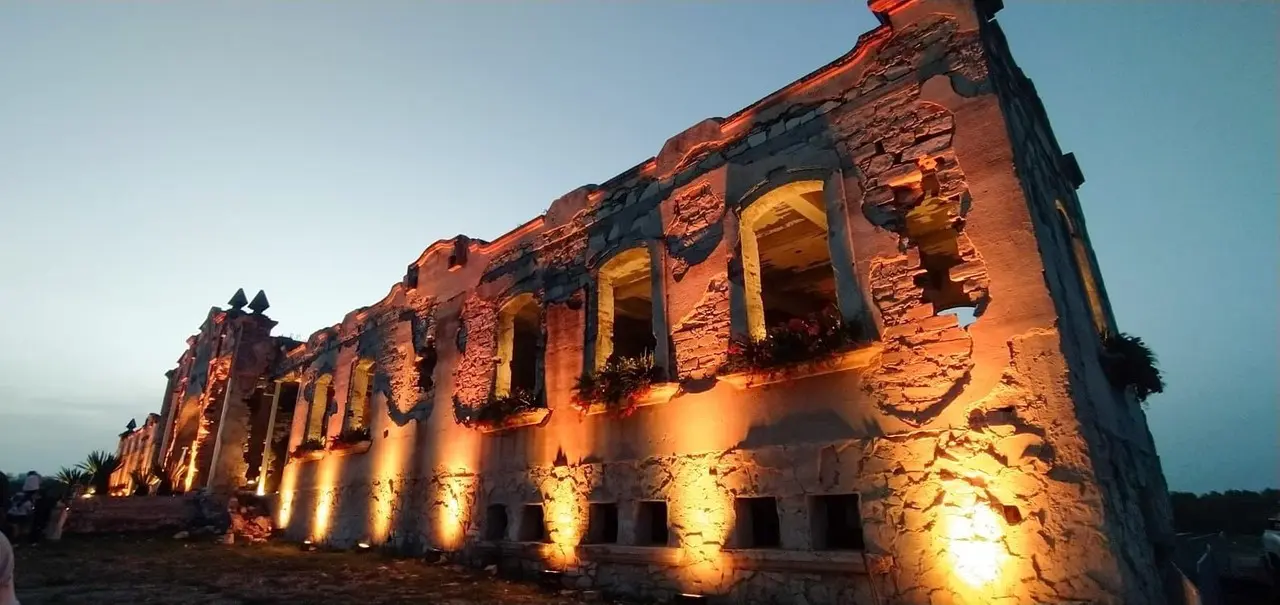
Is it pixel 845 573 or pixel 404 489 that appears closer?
pixel 845 573

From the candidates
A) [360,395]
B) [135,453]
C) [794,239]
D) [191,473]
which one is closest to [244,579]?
[360,395]

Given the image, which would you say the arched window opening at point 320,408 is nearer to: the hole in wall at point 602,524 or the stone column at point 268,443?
the stone column at point 268,443

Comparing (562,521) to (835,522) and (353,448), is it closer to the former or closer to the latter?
(835,522)

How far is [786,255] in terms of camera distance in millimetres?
11320

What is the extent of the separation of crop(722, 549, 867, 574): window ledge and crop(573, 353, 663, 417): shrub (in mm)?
2464

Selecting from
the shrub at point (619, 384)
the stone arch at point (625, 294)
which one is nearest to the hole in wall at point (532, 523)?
the shrub at point (619, 384)

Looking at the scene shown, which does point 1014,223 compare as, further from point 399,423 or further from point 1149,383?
point 399,423

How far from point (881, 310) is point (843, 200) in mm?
1532

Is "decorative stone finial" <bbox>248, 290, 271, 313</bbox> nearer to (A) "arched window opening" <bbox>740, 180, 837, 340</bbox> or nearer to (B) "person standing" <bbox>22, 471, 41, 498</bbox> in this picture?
(B) "person standing" <bbox>22, 471, 41, 498</bbox>

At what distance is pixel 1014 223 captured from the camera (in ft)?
19.5

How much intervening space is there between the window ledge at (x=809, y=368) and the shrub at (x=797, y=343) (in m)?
0.06

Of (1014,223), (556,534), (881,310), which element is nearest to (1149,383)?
(1014,223)

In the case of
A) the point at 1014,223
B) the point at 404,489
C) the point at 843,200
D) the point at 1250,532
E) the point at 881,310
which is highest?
the point at 843,200

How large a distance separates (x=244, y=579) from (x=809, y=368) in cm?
873
